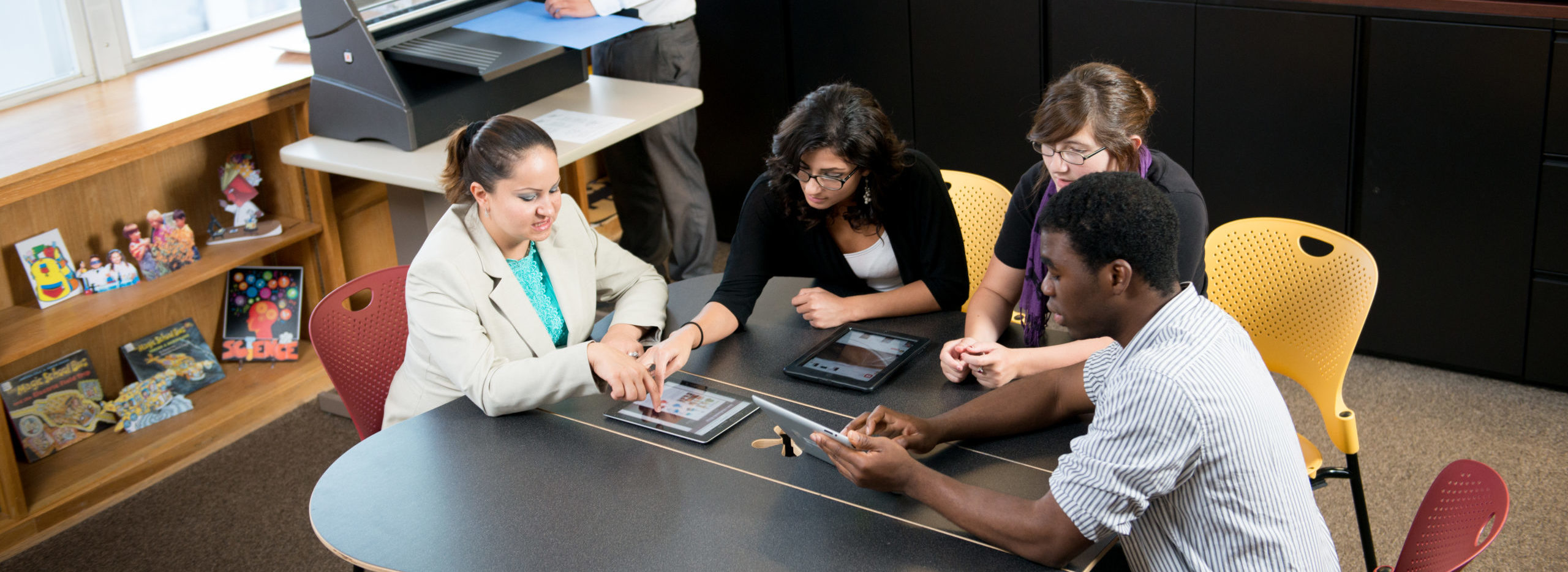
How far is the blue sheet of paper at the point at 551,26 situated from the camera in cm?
342

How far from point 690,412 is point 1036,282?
0.80 meters

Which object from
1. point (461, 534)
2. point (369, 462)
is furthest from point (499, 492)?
point (369, 462)

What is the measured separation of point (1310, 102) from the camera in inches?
138

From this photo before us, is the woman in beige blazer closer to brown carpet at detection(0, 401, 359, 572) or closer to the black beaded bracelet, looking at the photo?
the black beaded bracelet

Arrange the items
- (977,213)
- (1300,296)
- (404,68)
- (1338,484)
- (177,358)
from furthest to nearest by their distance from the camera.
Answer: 1. (177,358)
2. (404,68)
3. (1338,484)
4. (977,213)
5. (1300,296)

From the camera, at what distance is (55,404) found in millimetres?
3332

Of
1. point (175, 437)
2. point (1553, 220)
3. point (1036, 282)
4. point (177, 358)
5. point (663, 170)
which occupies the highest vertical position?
point (1036, 282)

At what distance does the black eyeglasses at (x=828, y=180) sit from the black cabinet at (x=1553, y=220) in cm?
208

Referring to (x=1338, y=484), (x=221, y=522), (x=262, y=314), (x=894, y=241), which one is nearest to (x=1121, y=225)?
(x=894, y=241)

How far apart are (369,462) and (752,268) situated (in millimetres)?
856

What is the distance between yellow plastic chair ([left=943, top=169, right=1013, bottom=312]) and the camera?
2.85m

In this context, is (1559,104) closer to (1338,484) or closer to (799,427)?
(1338,484)

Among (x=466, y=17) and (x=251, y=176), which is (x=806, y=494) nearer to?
(x=466, y=17)

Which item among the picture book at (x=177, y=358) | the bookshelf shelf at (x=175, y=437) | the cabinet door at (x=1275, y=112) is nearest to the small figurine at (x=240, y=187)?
the picture book at (x=177, y=358)
